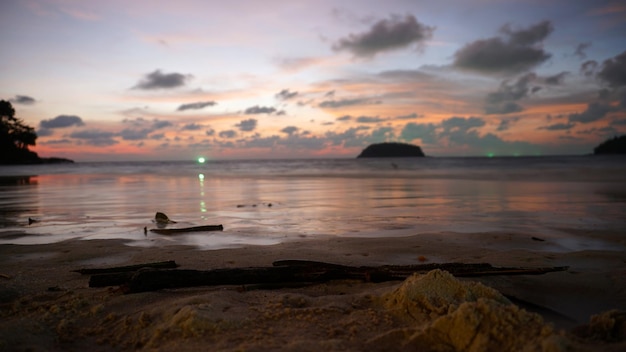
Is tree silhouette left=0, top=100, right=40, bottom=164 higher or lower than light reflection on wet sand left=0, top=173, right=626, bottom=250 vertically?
higher

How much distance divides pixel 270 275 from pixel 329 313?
3.33 ft

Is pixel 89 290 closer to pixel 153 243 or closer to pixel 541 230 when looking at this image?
pixel 153 243

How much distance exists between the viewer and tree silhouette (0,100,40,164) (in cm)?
7538

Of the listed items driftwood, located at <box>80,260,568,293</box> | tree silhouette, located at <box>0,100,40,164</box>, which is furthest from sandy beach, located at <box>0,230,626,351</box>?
tree silhouette, located at <box>0,100,40,164</box>

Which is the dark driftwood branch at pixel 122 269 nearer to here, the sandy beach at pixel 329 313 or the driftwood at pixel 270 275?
the sandy beach at pixel 329 313

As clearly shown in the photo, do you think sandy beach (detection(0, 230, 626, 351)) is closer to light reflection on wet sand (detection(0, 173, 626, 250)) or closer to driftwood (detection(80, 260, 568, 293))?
driftwood (detection(80, 260, 568, 293))

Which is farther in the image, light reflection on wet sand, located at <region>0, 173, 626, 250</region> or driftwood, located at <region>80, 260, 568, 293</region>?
light reflection on wet sand, located at <region>0, 173, 626, 250</region>

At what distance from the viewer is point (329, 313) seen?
11.3ft

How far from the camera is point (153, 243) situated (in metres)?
7.05

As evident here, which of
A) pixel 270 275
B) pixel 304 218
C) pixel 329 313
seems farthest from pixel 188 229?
pixel 329 313

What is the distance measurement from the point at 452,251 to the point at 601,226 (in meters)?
4.39

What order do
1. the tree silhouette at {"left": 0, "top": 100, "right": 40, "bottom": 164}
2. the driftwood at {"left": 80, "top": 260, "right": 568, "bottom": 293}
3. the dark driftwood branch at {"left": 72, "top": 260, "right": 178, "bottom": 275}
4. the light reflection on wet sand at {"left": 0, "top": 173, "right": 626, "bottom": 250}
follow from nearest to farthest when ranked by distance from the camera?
the driftwood at {"left": 80, "top": 260, "right": 568, "bottom": 293} < the dark driftwood branch at {"left": 72, "top": 260, "right": 178, "bottom": 275} < the light reflection on wet sand at {"left": 0, "top": 173, "right": 626, "bottom": 250} < the tree silhouette at {"left": 0, "top": 100, "right": 40, "bottom": 164}

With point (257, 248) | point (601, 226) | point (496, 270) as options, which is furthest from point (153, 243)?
point (601, 226)

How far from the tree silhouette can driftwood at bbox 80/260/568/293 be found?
8983cm
